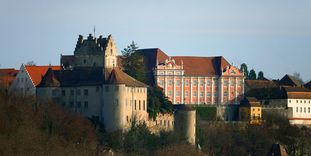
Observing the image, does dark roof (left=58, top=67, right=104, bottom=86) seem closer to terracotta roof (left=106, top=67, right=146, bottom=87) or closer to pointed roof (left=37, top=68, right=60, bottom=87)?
pointed roof (left=37, top=68, right=60, bottom=87)

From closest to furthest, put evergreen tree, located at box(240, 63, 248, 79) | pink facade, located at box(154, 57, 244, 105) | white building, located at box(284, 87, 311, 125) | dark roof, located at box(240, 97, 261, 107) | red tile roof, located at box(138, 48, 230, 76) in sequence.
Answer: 1. dark roof, located at box(240, 97, 261, 107)
2. pink facade, located at box(154, 57, 244, 105)
3. red tile roof, located at box(138, 48, 230, 76)
4. white building, located at box(284, 87, 311, 125)
5. evergreen tree, located at box(240, 63, 248, 79)

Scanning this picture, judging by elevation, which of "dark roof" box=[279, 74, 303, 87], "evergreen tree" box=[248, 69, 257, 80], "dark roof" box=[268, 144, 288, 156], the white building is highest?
"evergreen tree" box=[248, 69, 257, 80]

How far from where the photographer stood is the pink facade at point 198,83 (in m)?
114

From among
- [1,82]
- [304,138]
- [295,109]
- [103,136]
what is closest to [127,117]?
[103,136]

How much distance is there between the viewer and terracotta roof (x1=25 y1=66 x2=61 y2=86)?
97931 mm

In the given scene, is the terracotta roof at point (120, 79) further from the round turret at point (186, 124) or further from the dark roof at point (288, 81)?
the dark roof at point (288, 81)

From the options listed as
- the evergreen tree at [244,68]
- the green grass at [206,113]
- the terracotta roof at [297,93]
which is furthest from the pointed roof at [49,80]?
the evergreen tree at [244,68]

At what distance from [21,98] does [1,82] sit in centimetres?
1202

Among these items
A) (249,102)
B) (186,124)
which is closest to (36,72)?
Result: (186,124)

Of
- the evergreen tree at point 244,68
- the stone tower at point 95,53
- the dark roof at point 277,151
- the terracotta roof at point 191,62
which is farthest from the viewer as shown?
the evergreen tree at point 244,68

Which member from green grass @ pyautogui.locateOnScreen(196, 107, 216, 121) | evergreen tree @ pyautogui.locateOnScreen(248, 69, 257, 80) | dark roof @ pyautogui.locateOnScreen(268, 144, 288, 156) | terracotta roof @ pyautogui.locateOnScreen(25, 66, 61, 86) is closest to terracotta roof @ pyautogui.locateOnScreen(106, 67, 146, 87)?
terracotta roof @ pyautogui.locateOnScreen(25, 66, 61, 86)

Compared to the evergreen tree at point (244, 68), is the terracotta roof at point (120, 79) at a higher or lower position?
lower

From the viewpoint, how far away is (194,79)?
115938 mm

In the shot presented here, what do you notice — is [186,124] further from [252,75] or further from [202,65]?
[252,75]
